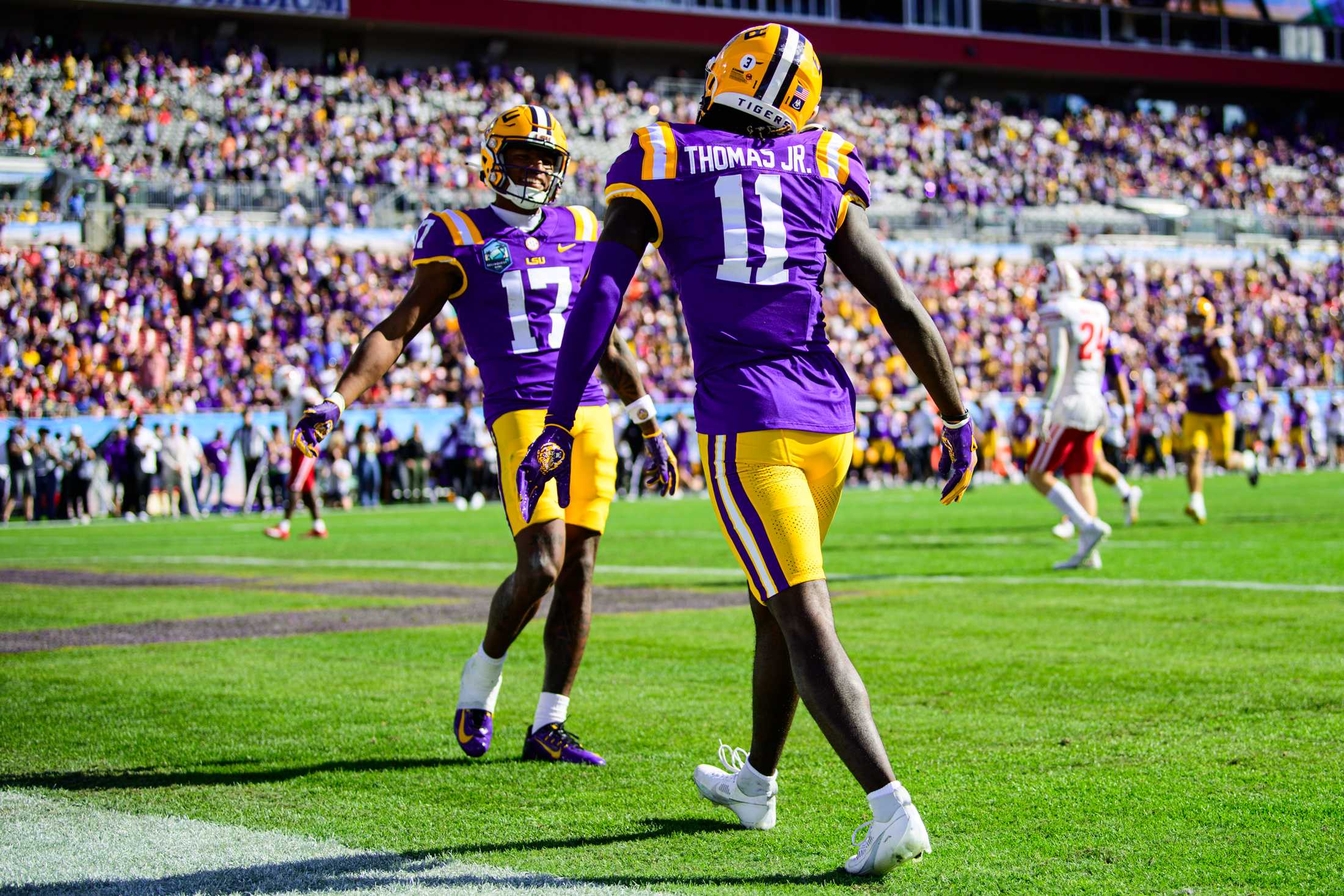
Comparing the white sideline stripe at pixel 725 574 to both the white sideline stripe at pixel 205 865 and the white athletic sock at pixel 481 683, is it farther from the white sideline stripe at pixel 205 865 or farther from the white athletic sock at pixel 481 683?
the white sideline stripe at pixel 205 865

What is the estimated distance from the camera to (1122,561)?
39.5ft

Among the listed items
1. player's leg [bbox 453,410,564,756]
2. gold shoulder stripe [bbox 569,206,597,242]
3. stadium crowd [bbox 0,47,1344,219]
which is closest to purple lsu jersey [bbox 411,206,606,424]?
player's leg [bbox 453,410,564,756]

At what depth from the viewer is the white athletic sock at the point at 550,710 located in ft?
17.6

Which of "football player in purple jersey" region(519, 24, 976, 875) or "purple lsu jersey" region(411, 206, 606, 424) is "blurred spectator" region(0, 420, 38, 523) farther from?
"football player in purple jersey" region(519, 24, 976, 875)

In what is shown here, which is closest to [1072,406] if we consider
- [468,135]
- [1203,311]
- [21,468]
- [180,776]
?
[1203,311]

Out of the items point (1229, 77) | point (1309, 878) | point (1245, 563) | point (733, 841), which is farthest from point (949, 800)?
point (1229, 77)

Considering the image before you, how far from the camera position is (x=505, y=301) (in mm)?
5648

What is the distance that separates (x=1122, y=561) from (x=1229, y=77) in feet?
176

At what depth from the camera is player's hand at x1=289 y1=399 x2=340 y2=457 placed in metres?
4.87

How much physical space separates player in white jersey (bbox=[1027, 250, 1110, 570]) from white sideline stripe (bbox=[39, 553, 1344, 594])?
932 millimetres

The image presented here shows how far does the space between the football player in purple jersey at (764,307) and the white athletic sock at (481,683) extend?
170 cm

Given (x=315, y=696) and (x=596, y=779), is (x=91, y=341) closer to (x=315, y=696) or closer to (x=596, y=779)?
(x=315, y=696)

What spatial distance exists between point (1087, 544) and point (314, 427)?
7.90 meters

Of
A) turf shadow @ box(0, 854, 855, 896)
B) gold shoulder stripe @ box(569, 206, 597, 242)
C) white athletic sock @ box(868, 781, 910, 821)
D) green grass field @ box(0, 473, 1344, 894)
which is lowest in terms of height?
green grass field @ box(0, 473, 1344, 894)
